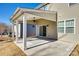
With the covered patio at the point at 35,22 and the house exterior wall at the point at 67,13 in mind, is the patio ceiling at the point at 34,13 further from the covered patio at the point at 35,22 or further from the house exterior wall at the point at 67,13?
the house exterior wall at the point at 67,13

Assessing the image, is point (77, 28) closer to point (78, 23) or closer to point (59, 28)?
point (78, 23)

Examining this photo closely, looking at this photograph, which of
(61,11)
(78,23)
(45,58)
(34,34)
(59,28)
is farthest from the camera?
(34,34)

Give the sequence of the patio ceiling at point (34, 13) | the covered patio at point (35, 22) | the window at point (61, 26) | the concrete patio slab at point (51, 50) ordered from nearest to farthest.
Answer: the concrete patio slab at point (51, 50), the patio ceiling at point (34, 13), the covered patio at point (35, 22), the window at point (61, 26)

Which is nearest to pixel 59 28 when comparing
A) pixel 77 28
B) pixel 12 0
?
pixel 77 28

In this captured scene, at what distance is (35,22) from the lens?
14016 millimetres

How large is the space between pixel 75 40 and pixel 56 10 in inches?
109

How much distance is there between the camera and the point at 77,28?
782cm

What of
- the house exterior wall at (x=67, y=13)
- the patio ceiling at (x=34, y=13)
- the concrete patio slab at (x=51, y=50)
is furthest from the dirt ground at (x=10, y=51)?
the house exterior wall at (x=67, y=13)

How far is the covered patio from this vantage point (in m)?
7.29

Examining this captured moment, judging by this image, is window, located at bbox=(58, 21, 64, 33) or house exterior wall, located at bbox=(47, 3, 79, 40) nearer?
house exterior wall, located at bbox=(47, 3, 79, 40)

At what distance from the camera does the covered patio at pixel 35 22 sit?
729 centimetres

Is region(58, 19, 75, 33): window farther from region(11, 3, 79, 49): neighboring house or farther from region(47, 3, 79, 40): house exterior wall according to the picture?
region(47, 3, 79, 40): house exterior wall

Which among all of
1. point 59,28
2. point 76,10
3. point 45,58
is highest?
point 76,10

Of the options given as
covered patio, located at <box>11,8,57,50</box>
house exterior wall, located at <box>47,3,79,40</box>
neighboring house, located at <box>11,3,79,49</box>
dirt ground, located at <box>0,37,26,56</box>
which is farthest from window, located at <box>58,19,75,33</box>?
dirt ground, located at <box>0,37,26,56</box>
